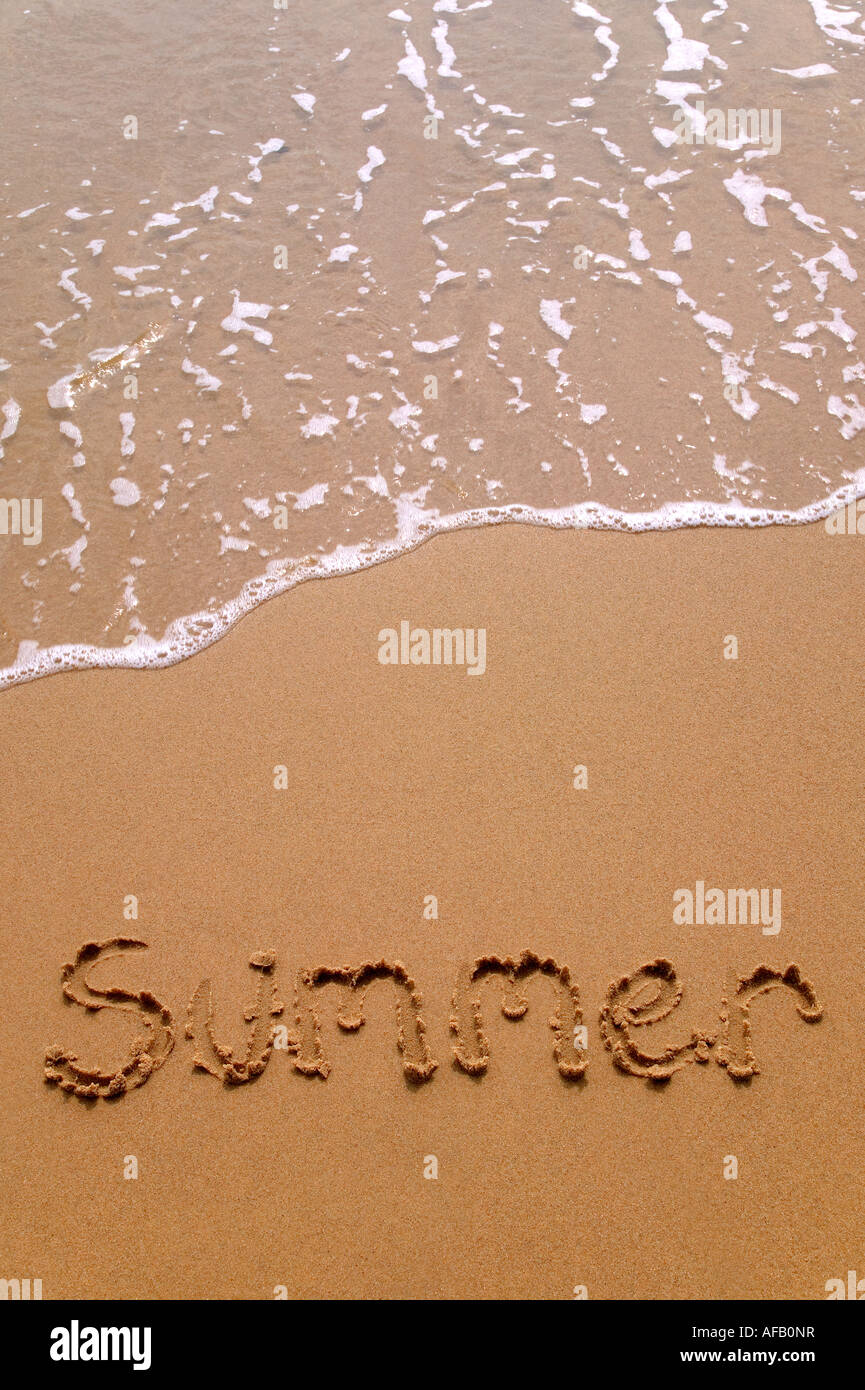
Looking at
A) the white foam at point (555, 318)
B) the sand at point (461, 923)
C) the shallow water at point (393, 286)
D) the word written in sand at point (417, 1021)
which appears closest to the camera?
the sand at point (461, 923)

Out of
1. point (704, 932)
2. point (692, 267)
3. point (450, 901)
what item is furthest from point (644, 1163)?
point (692, 267)

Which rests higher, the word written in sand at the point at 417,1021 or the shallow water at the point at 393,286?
the shallow water at the point at 393,286

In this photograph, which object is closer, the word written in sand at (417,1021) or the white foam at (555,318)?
the word written in sand at (417,1021)

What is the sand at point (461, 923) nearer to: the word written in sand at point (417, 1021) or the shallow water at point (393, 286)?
the word written in sand at point (417, 1021)

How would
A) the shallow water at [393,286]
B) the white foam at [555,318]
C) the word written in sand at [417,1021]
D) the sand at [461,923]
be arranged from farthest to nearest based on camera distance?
1. the white foam at [555,318]
2. the shallow water at [393,286]
3. the word written in sand at [417,1021]
4. the sand at [461,923]

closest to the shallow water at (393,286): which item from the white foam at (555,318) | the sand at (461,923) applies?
the white foam at (555,318)

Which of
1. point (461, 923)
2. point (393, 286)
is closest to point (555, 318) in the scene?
point (393, 286)

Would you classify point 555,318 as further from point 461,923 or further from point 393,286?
point 461,923

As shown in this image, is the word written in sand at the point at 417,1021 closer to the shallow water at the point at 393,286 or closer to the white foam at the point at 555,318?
the shallow water at the point at 393,286
